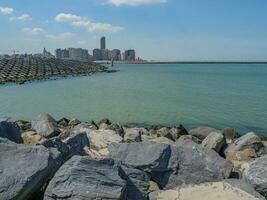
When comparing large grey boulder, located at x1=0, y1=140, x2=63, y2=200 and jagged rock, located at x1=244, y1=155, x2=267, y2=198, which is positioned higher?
large grey boulder, located at x1=0, y1=140, x2=63, y2=200

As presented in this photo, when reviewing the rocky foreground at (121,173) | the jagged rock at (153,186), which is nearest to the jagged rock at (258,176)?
the rocky foreground at (121,173)

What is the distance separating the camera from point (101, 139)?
463 inches

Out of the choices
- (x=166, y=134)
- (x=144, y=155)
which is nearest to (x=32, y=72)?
(x=166, y=134)

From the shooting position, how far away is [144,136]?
1650 cm

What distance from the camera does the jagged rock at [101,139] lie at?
37.1 feet

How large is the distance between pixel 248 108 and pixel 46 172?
992 inches

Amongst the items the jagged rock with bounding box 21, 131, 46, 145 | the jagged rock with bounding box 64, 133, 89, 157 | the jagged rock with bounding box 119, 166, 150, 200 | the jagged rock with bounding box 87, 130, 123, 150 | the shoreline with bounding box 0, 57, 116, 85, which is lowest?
the shoreline with bounding box 0, 57, 116, 85

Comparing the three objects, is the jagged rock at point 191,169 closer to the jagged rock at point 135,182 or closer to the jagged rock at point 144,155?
the jagged rock at point 144,155

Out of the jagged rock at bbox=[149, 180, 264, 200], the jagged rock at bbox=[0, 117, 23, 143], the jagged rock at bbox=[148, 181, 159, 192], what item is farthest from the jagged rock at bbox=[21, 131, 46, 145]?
the jagged rock at bbox=[149, 180, 264, 200]

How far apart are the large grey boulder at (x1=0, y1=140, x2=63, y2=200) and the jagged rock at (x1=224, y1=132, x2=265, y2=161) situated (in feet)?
Result: 19.5

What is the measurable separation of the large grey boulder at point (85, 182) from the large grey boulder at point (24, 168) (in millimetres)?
211

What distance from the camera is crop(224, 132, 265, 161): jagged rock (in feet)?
39.6

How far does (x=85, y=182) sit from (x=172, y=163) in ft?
7.43

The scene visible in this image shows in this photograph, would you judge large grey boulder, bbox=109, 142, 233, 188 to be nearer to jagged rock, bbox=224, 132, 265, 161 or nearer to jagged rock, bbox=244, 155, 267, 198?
jagged rock, bbox=244, 155, 267, 198
